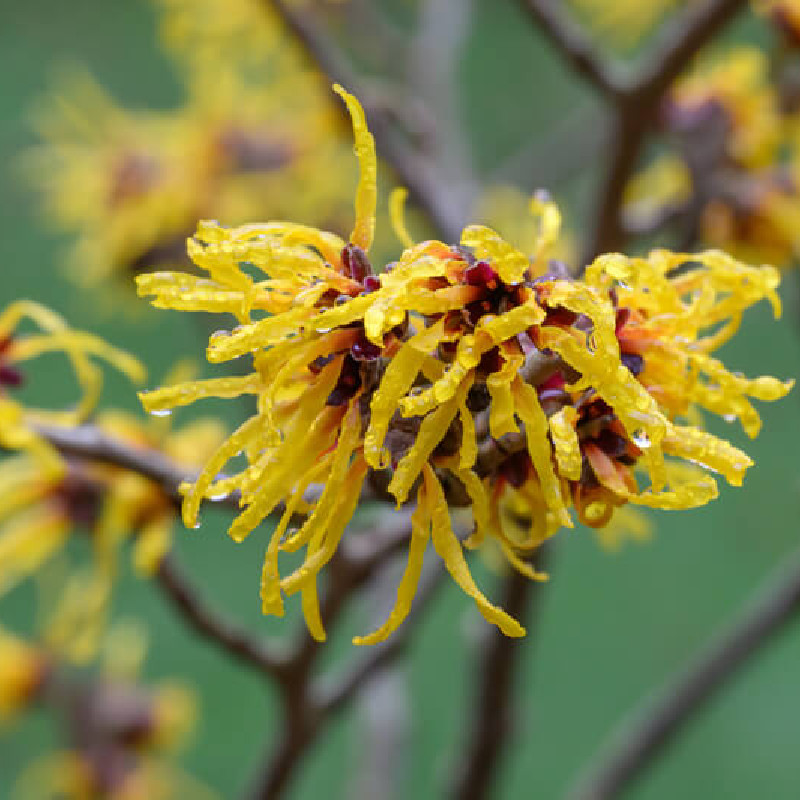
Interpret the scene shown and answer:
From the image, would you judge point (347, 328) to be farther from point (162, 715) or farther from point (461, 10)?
point (461, 10)

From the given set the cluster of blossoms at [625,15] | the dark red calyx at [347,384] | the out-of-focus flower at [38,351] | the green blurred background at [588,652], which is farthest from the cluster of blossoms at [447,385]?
the green blurred background at [588,652]

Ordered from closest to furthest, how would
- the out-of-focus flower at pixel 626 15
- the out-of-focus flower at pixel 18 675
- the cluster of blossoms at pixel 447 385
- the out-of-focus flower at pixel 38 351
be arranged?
the cluster of blossoms at pixel 447 385
the out-of-focus flower at pixel 38 351
the out-of-focus flower at pixel 18 675
the out-of-focus flower at pixel 626 15

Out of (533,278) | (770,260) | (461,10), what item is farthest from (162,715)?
(461,10)

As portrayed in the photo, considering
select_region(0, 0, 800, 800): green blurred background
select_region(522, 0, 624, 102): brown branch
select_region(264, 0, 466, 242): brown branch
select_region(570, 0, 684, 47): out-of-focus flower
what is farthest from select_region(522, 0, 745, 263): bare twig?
select_region(0, 0, 800, 800): green blurred background

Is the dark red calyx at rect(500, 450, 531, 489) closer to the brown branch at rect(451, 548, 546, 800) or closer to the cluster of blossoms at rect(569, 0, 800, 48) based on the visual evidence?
the brown branch at rect(451, 548, 546, 800)

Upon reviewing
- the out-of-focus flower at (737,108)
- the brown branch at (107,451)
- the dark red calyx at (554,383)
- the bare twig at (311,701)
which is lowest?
the bare twig at (311,701)

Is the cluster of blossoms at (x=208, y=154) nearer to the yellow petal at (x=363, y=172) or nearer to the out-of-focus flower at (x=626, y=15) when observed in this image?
the out-of-focus flower at (x=626, y=15)
